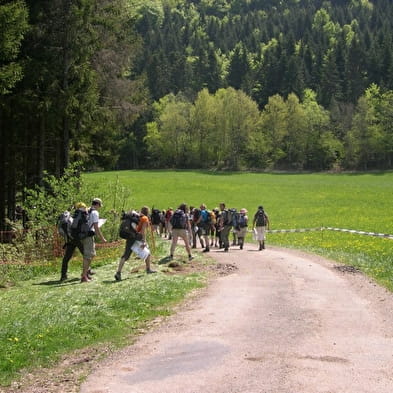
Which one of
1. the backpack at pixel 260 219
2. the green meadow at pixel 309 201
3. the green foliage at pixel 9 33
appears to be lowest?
the green meadow at pixel 309 201

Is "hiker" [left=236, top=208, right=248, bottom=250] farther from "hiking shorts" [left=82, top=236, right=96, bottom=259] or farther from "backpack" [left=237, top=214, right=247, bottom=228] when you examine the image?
"hiking shorts" [left=82, top=236, right=96, bottom=259]

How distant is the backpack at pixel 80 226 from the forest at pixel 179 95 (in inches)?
198

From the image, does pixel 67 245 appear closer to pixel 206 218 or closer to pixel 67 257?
pixel 67 257

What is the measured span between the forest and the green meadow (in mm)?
3093

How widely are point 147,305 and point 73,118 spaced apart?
44.3 feet

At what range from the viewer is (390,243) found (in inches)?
914

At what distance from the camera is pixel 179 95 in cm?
11875

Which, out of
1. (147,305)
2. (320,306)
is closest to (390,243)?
(320,306)

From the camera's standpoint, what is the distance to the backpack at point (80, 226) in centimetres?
1337

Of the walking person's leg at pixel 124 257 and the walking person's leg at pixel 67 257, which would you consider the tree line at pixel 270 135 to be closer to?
the walking person's leg at pixel 124 257

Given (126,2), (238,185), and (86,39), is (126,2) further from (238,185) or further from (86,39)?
(238,185)

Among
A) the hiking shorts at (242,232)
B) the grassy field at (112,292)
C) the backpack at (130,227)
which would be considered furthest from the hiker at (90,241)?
the hiking shorts at (242,232)

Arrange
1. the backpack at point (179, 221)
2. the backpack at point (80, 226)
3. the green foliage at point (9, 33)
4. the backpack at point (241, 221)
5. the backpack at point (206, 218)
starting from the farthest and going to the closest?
the backpack at point (241, 221) < the backpack at point (206, 218) < the backpack at point (179, 221) < the green foliage at point (9, 33) < the backpack at point (80, 226)

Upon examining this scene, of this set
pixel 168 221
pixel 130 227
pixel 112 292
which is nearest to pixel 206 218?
pixel 130 227
